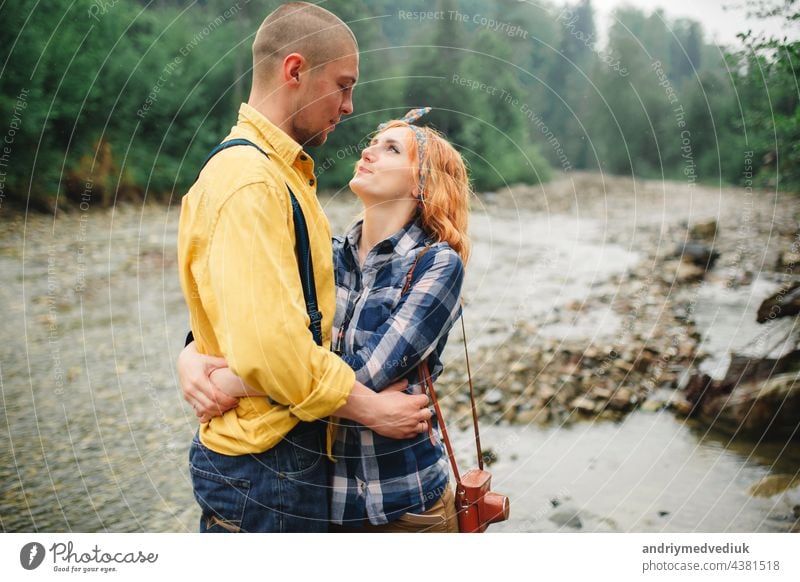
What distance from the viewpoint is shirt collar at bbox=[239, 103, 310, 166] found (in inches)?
52.9

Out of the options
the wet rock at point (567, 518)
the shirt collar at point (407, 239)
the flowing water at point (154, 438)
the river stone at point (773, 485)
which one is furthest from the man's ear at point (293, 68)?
the river stone at point (773, 485)

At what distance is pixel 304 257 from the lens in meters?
1.30

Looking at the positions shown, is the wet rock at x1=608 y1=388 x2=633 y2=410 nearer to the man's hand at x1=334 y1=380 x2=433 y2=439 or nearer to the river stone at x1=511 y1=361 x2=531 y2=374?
the river stone at x1=511 y1=361 x2=531 y2=374

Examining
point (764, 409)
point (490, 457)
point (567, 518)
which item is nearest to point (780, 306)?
point (764, 409)

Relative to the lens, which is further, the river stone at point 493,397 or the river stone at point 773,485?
the river stone at point 493,397

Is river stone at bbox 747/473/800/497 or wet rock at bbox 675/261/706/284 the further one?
wet rock at bbox 675/261/706/284

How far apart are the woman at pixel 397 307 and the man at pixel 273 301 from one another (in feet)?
0.20

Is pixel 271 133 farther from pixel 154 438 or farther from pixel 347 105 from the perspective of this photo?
pixel 154 438

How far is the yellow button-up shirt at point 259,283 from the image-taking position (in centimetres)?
117

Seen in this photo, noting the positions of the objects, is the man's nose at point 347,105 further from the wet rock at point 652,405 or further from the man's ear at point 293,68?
the wet rock at point 652,405

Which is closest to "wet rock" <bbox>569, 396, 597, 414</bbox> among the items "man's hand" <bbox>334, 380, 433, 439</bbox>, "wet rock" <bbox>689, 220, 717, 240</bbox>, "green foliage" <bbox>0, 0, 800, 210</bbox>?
"green foliage" <bbox>0, 0, 800, 210</bbox>
